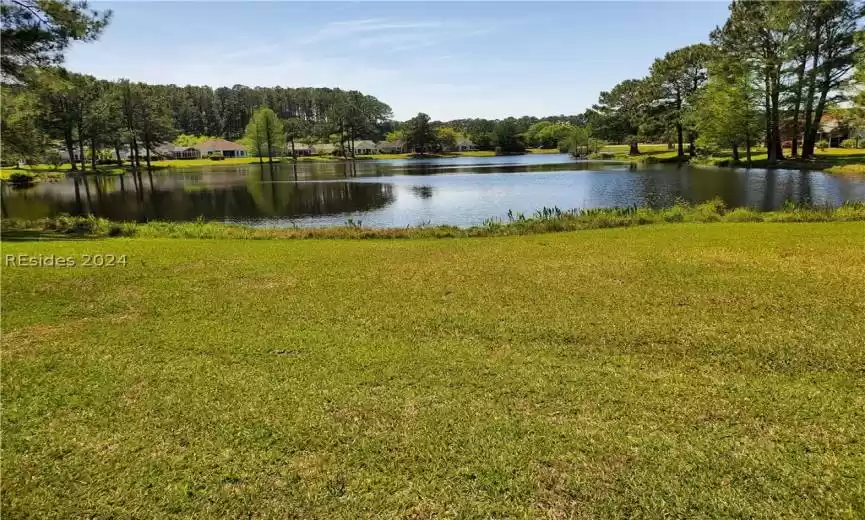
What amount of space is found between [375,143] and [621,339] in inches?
5398

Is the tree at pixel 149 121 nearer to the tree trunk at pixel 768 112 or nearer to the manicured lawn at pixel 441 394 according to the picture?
the tree trunk at pixel 768 112

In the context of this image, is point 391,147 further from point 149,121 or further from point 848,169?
point 848,169

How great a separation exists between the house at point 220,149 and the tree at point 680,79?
283 ft

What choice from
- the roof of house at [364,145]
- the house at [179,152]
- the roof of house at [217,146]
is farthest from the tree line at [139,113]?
the roof of house at [217,146]

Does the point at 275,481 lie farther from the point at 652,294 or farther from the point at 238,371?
the point at 652,294

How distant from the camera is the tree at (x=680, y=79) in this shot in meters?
64.8

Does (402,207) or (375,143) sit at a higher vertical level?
(375,143)

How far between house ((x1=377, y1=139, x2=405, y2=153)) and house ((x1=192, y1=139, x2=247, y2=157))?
118 ft

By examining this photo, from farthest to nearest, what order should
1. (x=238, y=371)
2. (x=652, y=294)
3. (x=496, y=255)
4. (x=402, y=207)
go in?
1. (x=402, y=207)
2. (x=496, y=255)
3. (x=652, y=294)
4. (x=238, y=371)

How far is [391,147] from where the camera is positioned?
451 ft

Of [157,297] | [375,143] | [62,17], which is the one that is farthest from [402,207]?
[375,143]

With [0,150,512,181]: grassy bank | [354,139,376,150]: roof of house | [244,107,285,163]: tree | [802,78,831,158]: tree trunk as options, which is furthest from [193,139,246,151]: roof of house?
[802,78,831,158]: tree trunk

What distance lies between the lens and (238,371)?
6.17 meters

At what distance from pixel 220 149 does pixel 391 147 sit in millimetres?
43287
